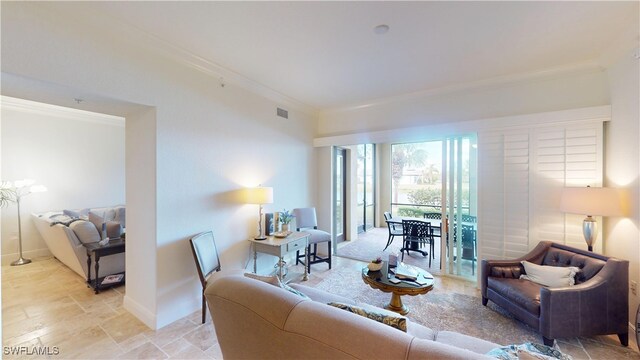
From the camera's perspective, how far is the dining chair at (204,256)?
263 cm

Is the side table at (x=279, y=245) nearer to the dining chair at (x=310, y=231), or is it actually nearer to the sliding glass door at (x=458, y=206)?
the dining chair at (x=310, y=231)

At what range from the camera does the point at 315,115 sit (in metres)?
5.11

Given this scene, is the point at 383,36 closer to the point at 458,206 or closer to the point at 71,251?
the point at 458,206

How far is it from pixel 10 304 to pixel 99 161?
136 inches

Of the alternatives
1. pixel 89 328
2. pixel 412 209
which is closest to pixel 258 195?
pixel 89 328

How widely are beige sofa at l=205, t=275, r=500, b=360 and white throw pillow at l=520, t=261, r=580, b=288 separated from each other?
168 centimetres

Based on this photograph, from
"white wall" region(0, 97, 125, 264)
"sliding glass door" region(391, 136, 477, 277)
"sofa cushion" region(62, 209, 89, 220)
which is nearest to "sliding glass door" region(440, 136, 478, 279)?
"sliding glass door" region(391, 136, 477, 277)

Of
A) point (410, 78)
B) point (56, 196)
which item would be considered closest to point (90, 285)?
point (56, 196)

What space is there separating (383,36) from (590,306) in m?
3.19

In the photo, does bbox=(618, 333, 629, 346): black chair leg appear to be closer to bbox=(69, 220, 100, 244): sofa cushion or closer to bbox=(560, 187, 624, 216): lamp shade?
bbox=(560, 187, 624, 216): lamp shade

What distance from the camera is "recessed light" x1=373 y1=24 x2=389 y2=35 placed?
2.27 m

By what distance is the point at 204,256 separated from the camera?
279cm

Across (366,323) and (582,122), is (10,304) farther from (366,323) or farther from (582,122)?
(582,122)

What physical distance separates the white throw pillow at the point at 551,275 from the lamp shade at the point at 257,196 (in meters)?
3.30
